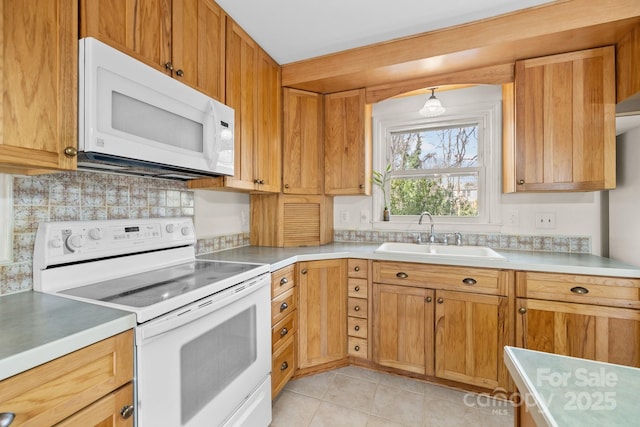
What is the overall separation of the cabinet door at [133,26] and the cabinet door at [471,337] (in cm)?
210

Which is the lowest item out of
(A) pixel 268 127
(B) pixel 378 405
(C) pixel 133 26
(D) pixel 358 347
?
(B) pixel 378 405

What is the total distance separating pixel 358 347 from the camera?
212cm

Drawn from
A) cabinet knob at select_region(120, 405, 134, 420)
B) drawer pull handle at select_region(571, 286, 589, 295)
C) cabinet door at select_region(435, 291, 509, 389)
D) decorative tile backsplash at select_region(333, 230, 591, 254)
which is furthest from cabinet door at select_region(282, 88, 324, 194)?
drawer pull handle at select_region(571, 286, 589, 295)

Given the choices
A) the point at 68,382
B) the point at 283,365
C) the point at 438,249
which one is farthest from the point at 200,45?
the point at 438,249

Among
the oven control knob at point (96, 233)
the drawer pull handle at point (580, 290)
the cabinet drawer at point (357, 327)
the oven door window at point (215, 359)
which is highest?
the oven control knob at point (96, 233)

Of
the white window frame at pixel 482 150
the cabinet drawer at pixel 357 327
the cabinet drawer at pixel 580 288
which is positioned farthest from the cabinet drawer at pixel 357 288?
the cabinet drawer at pixel 580 288

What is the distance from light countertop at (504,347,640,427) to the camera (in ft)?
1.53

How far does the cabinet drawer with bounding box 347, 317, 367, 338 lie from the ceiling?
205 cm

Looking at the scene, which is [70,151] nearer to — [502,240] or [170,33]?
[170,33]

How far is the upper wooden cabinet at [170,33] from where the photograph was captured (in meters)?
1.07

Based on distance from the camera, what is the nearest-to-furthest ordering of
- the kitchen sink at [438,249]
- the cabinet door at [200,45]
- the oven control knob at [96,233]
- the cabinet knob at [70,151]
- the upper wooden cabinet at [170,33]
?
the cabinet knob at [70,151]
the upper wooden cabinet at [170,33]
the oven control knob at [96,233]
the cabinet door at [200,45]
the kitchen sink at [438,249]

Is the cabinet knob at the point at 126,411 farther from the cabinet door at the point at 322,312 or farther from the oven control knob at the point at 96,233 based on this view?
the cabinet door at the point at 322,312

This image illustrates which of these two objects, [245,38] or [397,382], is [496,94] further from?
[397,382]

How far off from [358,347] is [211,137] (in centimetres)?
178
